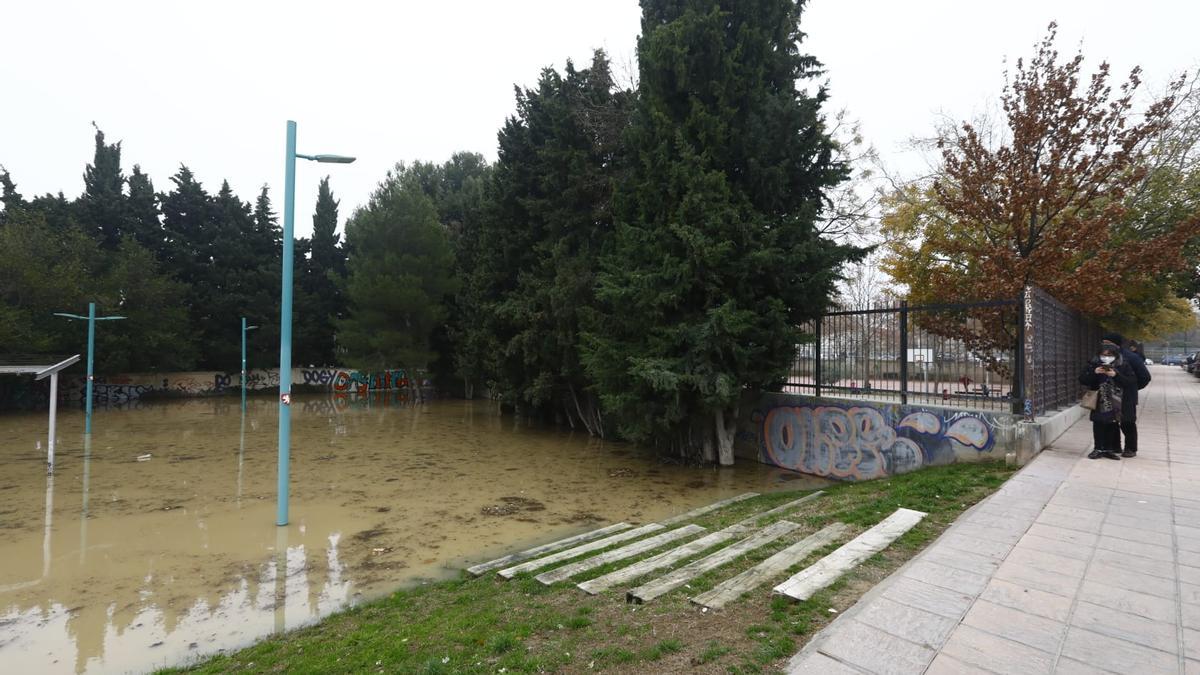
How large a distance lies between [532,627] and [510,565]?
2.57 meters

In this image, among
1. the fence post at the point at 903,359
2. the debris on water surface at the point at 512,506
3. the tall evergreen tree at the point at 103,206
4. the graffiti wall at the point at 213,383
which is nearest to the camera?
the debris on water surface at the point at 512,506

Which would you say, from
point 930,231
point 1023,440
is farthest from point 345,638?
point 930,231

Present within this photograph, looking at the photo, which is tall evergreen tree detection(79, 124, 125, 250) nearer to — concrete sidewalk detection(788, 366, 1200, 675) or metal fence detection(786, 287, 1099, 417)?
metal fence detection(786, 287, 1099, 417)

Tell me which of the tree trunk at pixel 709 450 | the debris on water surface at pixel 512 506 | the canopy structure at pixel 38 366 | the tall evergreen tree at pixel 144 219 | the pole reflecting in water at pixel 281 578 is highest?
the tall evergreen tree at pixel 144 219

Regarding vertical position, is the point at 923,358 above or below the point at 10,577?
above

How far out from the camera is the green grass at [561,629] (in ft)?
11.5

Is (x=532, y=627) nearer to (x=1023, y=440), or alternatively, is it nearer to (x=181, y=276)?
(x=1023, y=440)

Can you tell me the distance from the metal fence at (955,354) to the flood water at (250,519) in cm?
251

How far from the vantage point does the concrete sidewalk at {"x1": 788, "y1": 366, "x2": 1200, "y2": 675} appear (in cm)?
312

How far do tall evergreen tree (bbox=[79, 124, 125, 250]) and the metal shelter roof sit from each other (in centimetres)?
2531

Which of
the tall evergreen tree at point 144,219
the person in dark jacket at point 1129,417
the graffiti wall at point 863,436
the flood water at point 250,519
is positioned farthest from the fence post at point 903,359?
the tall evergreen tree at point 144,219

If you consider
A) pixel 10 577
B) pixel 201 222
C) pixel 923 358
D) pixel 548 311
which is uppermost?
pixel 201 222

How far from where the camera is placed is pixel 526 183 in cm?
2077

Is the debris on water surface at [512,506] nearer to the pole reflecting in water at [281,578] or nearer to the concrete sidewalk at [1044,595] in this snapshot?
the pole reflecting in water at [281,578]
